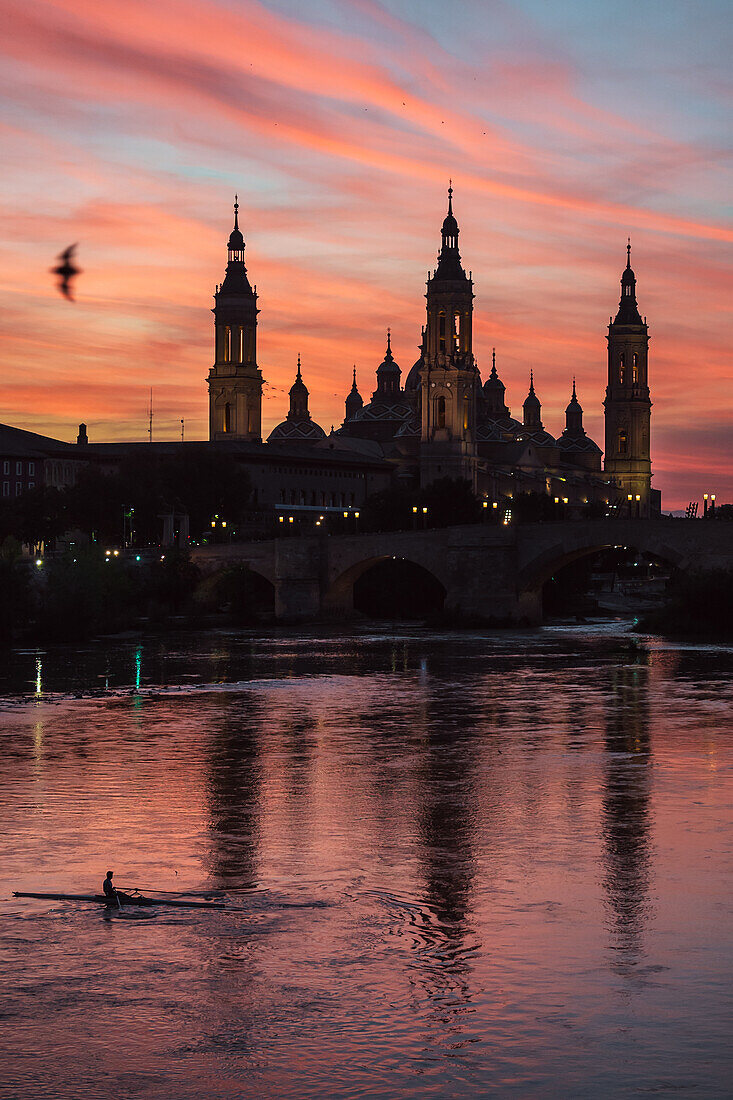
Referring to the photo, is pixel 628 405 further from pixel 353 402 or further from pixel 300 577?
pixel 300 577

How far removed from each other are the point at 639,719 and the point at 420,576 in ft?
127

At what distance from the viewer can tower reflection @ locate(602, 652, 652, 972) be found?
52.1 ft

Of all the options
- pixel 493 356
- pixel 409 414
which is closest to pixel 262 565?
pixel 409 414

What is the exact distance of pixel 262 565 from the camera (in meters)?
71.1

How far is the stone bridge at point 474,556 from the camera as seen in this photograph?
57281 mm

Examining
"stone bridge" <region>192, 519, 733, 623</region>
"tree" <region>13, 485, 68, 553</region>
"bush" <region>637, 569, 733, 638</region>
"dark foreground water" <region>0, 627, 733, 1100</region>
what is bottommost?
"dark foreground water" <region>0, 627, 733, 1100</region>

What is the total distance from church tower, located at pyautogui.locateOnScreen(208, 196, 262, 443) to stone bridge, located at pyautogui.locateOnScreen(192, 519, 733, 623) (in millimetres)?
58369

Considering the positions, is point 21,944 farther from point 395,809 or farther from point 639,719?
point 639,719

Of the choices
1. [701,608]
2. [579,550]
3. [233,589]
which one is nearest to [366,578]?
[233,589]

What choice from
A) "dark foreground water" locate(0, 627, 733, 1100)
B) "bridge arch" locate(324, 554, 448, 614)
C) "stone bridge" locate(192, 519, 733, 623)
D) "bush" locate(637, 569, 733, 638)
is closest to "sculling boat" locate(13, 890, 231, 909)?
"dark foreground water" locate(0, 627, 733, 1100)

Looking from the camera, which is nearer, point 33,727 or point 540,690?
point 33,727

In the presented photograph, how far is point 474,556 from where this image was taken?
206ft

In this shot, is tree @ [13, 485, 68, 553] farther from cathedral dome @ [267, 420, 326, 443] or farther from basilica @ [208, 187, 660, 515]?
cathedral dome @ [267, 420, 326, 443]

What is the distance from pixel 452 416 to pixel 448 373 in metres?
3.63
